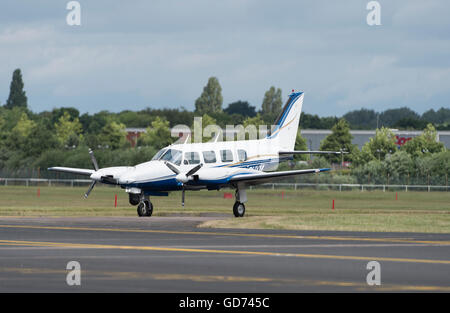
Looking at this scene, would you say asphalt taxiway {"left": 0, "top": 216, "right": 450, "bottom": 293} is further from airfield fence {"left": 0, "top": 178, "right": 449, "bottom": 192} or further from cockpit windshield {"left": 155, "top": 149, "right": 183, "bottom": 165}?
airfield fence {"left": 0, "top": 178, "right": 449, "bottom": 192}

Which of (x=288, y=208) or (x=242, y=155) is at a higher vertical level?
(x=242, y=155)

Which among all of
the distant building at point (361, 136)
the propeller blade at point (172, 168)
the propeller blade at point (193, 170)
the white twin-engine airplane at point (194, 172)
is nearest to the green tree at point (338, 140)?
the distant building at point (361, 136)

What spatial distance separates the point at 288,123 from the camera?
43.8m

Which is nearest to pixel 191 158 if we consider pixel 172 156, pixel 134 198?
pixel 172 156

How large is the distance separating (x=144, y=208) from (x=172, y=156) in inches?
101

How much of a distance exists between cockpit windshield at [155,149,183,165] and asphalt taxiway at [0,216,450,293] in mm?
8547

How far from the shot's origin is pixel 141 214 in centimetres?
3759

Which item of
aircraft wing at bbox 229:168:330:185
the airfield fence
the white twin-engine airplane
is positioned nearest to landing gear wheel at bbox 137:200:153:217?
the white twin-engine airplane

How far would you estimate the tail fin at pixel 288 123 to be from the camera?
141 ft

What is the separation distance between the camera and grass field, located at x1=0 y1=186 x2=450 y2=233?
30.9 meters

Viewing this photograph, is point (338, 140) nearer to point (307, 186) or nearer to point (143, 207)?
point (307, 186)

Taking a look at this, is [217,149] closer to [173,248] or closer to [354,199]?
[173,248]

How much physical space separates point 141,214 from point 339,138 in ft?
277
